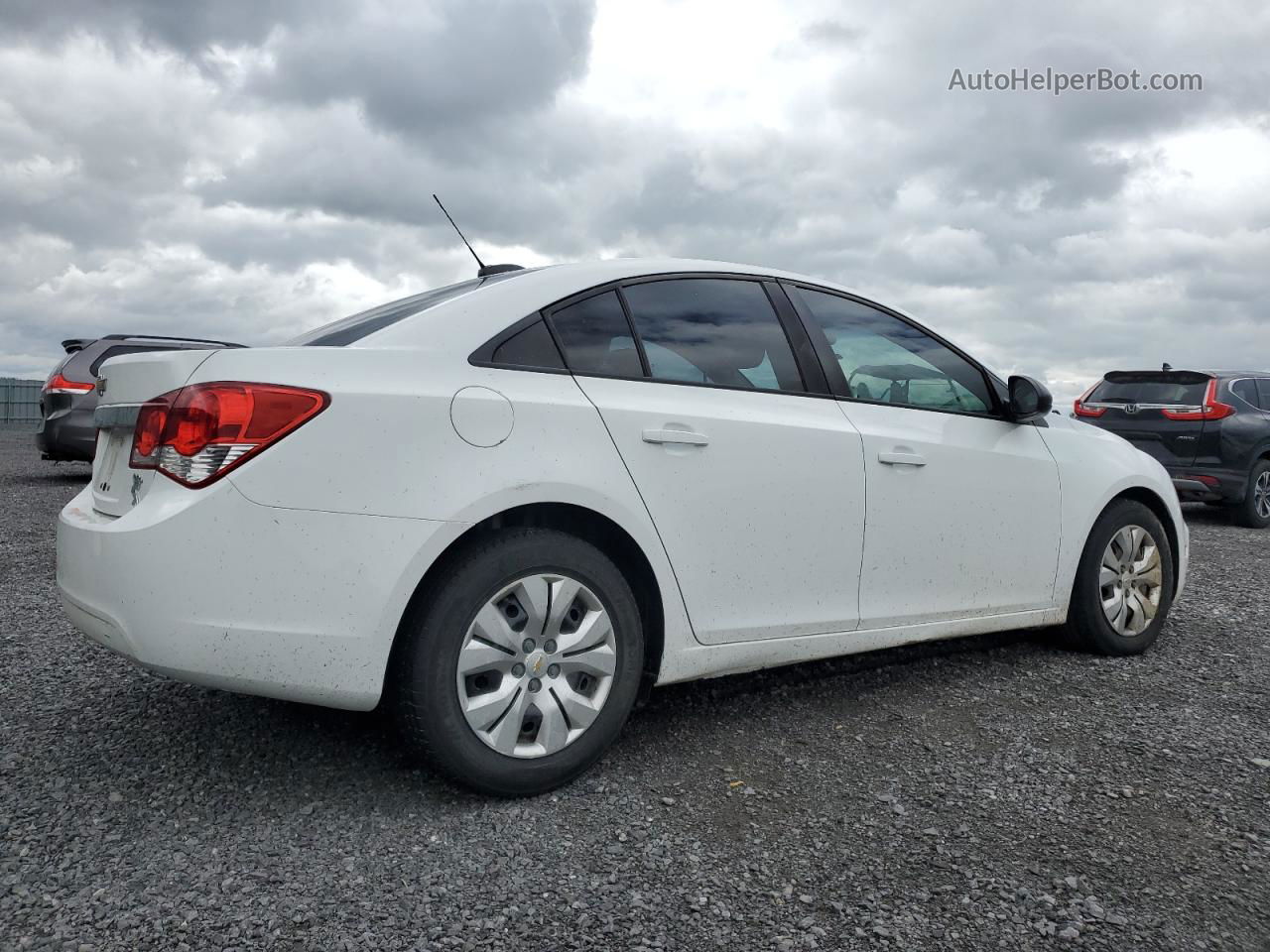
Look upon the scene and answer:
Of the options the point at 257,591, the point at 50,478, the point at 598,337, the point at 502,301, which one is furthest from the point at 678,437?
the point at 50,478

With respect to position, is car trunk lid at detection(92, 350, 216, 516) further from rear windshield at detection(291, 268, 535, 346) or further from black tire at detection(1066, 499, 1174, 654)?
black tire at detection(1066, 499, 1174, 654)

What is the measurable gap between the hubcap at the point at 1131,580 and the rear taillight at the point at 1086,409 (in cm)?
675

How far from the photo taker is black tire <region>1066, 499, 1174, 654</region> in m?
4.47

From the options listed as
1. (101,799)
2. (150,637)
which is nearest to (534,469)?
(150,637)

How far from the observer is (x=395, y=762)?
3.11 m

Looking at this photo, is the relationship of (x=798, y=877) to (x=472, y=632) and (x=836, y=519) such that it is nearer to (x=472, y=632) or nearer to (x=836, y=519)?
(x=472, y=632)

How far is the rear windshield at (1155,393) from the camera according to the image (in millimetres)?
10625

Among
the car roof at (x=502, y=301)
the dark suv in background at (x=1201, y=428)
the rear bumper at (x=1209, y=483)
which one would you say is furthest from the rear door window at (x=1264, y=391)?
the car roof at (x=502, y=301)

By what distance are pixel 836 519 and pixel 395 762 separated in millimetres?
1611

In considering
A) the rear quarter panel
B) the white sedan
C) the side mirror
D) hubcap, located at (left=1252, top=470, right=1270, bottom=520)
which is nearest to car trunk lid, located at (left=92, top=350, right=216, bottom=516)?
the white sedan

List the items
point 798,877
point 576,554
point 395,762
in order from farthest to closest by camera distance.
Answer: point 395,762 < point 576,554 < point 798,877

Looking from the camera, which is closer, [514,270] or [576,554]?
[576,554]

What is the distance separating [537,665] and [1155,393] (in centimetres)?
983

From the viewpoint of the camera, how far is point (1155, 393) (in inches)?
422
